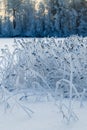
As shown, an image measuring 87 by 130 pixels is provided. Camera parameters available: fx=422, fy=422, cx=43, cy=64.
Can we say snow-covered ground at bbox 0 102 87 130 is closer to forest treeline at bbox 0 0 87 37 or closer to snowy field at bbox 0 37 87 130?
snowy field at bbox 0 37 87 130

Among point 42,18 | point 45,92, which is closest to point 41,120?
point 45,92

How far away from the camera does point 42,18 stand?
51.6 m

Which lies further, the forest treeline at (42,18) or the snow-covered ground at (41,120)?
the forest treeline at (42,18)

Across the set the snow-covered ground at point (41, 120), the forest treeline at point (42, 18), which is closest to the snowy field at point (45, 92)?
the snow-covered ground at point (41, 120)

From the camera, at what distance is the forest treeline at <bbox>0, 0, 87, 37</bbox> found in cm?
4762

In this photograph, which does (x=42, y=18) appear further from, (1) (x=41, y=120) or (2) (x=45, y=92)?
(1) (x=41, y=120)

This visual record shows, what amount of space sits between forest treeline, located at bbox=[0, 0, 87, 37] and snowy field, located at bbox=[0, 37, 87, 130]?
4073 centimetres

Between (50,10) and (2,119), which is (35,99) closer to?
(2,119)

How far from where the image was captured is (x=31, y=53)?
15.6 ft

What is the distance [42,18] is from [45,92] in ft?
158

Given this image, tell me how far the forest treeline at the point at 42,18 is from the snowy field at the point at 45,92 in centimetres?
4073

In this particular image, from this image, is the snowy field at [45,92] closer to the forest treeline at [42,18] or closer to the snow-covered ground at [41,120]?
the snow-covered ground at [41,120]

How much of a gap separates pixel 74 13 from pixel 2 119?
46.8 metres

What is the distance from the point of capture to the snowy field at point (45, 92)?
305 cm
